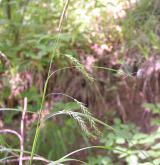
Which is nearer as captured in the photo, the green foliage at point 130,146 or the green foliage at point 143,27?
the green foliage at point 130,146

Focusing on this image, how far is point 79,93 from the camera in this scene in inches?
110

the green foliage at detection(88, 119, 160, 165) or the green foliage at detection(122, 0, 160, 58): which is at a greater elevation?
the green foliage at detection(122, 0, 160, 58)

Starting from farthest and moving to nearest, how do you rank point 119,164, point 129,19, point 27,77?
point 27,77, point 129,19, point 119,164

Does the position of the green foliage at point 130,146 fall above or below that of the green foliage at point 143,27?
below

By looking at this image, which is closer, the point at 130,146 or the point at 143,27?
the point at 130,146

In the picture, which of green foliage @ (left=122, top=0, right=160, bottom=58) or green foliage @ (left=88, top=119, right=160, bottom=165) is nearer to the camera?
green foliage @ (left=88, top=119, right=160, bottom=165)

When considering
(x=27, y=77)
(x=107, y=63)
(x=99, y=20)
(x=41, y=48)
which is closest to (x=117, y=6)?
(x=99, y=20)

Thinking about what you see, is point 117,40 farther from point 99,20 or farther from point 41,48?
point 41,48

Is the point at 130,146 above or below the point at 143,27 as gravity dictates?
below

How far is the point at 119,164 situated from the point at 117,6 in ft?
3.48

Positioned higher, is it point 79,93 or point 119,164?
point 79,93

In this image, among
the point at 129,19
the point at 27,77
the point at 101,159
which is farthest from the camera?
the point at 27,77

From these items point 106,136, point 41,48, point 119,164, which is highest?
point 41,48

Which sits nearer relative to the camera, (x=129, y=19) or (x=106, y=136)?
(x=106, y=136)
